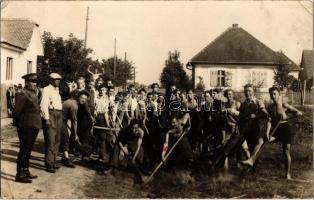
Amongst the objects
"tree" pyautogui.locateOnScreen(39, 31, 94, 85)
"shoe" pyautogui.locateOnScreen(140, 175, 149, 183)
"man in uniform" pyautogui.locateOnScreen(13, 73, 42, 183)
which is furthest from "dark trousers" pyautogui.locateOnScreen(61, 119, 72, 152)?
"shoe" pyautogui.locateOnScreen(140, 175, 149, 183)

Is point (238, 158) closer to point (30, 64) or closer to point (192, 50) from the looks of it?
point (192, 50)

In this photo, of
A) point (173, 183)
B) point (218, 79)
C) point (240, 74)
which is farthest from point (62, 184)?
point (240, 74)

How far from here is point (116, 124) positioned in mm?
6023

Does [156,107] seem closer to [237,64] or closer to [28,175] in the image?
[28,175]

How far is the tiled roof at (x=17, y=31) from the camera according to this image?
5.34 metres

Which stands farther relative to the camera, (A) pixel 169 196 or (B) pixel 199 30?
(B) pixel 199 30

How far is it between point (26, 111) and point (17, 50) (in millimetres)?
1520

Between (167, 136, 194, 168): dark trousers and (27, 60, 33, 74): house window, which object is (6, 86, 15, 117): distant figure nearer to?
(27, 60, 33, 74): house window

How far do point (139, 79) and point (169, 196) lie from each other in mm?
2152

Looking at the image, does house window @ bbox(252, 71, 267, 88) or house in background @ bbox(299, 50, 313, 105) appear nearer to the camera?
house in background @ bbox(299, 50, 313, 105)

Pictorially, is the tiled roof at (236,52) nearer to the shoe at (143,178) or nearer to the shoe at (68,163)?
the shoe at (143,178)

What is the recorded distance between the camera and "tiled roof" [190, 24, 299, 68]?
6.99 meters

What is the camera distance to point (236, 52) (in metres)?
9.38

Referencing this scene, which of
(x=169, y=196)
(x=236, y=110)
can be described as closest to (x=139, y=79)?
(x=236, y=110)
